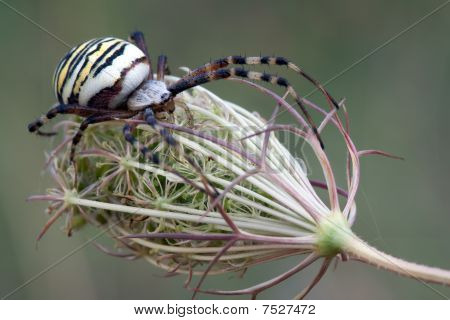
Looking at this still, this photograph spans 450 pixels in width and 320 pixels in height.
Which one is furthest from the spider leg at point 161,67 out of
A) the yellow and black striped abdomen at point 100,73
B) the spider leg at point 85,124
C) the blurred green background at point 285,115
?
the blurred green background at point 285,115

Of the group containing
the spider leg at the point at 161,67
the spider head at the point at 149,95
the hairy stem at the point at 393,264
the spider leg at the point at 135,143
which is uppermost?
the spider leg at the point at 161,67

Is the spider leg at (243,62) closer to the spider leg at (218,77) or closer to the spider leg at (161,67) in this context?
the spider leg at (218,77)

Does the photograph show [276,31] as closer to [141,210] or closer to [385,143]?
[385,143]

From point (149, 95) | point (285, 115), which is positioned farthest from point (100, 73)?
point (285, 115)

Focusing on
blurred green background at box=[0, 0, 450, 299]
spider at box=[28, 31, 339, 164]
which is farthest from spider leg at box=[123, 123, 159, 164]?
blurred green background at box=[0, 0, 450, 299]

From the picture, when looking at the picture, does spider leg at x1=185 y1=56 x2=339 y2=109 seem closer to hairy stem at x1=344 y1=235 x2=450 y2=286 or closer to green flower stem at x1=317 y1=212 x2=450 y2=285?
green flower stem at x1=317 y1=212 x2=450 y2=285

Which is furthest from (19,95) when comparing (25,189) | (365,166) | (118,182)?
(365,166)
